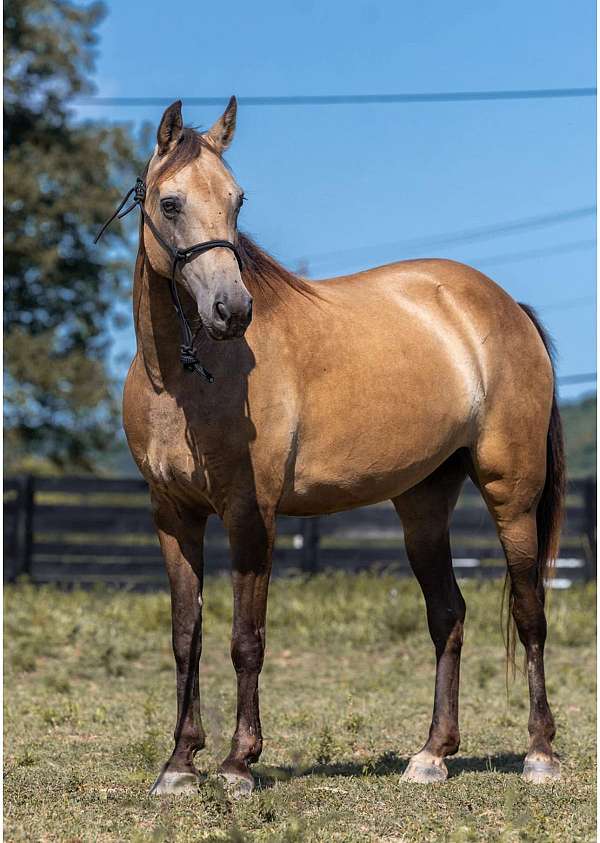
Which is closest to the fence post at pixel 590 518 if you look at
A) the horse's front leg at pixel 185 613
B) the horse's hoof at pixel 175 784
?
the horse's front leg at pixel 185 613

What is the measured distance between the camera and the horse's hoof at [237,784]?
13.6 feet

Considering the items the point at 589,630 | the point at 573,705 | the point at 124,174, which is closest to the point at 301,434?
the point at 573,705

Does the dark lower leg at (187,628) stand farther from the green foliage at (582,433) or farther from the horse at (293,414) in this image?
the green foliage at (582,433)

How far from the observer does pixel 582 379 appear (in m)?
29.5

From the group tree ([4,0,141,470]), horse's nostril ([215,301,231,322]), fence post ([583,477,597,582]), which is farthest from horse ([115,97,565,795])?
tree ([4,0,141,470])

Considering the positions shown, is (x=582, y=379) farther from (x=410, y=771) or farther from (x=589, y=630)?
(x=410, y=771)

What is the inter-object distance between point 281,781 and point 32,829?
3.74 feet

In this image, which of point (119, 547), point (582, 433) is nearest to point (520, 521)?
point (119, 547)

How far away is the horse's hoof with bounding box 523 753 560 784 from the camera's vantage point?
4785mm

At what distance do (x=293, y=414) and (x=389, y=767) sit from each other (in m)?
1.85

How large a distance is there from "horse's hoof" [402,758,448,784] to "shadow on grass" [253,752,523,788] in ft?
0.38

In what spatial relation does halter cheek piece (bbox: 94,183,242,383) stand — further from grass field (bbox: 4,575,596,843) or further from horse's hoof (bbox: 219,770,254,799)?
horse's hoof (bbox: 219,770,254,799)

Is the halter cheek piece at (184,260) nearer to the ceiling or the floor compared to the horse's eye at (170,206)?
nearer to the floor

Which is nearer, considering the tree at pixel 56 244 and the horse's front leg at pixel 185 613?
the horse's front leg at pixel 185 613
